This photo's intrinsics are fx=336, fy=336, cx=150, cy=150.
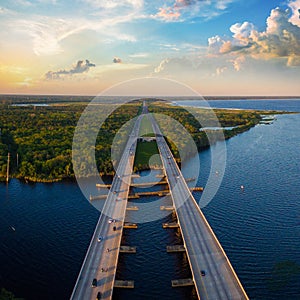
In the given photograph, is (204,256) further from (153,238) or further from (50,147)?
(50,147)

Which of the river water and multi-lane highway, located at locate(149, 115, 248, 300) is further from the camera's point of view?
the river water

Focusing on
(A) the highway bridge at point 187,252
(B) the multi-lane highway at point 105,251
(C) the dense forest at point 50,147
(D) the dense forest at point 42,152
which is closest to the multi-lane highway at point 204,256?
(A) the highway bridge at point 187,252

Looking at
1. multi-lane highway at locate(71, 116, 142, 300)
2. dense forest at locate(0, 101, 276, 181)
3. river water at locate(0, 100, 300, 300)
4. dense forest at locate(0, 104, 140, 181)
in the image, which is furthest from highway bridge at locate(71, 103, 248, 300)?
dense forest at locate(0, 104, 140, 181)

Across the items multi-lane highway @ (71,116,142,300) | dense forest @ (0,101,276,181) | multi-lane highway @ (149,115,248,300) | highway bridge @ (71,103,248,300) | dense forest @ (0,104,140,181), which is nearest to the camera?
multi-lane highway @ (149,115,248,300)

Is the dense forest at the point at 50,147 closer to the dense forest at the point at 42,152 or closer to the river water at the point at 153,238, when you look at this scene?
the dense forest at the point at 42,152

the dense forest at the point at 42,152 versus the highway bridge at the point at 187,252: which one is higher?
the dense forest at the point at 42,152

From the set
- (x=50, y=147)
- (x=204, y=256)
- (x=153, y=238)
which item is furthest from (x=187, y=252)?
(x=50, y=147)

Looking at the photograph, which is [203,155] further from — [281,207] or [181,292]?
[181,292]

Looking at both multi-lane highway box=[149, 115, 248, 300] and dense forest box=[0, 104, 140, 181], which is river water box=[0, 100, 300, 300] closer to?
multi-lane highway box=[149, 115, 248, 300]
